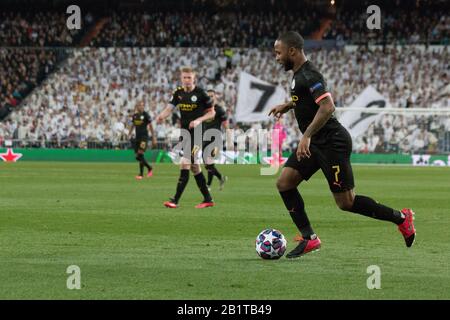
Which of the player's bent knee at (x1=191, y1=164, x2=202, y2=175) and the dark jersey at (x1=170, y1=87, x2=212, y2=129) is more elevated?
the dark jersey at (x1=170, y1=87, x2=212, y2=129)

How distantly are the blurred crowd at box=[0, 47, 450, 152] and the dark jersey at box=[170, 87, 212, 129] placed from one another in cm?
2697

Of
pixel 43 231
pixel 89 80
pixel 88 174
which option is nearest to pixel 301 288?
pixel 43 231

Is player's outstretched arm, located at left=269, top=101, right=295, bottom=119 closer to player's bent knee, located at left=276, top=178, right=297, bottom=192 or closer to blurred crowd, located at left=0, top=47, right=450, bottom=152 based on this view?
player's bent knee, located at left=276, top=178, right=297, bottom=192

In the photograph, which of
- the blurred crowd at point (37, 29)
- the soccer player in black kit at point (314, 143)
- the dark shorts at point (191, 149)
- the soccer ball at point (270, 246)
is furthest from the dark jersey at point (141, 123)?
the blurred crowd at point (37, 29)

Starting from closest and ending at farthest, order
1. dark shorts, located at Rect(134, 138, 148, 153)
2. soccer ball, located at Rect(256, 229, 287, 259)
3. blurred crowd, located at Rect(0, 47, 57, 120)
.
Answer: soccer ball, located at Rect(256, 229, 287, 259) < dark shorts, located at Rect(134, 138, 148, 153) < blurred crowd, located at Rect(0, 47, 57, 120)

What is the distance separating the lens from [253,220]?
15.4m

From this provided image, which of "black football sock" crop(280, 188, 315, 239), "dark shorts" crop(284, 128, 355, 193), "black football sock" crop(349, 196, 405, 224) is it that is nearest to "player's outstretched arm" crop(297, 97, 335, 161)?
"dark shorts" crop(284, 128, 355, 193)

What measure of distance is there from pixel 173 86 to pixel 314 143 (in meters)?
39.6

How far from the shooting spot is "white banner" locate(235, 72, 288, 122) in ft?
151

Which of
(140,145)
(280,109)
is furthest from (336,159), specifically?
(140,145)

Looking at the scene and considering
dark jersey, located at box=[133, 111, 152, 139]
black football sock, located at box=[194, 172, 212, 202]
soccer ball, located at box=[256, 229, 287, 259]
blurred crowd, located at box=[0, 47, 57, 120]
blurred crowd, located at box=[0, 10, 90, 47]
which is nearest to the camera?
soccer ball, located at box=[256, 229, 287, 259]

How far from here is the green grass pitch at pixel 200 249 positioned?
26.9 ft

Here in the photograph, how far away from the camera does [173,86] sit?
49844 millimetres

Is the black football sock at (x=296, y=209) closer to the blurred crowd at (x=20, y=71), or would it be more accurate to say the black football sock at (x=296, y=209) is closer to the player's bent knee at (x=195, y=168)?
the player's bent knee at (x=195, y=168)
